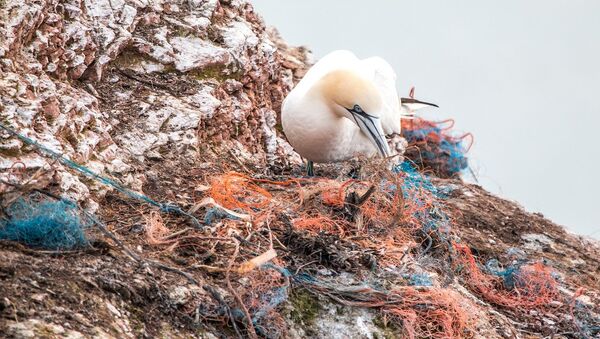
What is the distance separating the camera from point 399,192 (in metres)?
7.13

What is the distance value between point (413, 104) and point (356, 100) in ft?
11.1

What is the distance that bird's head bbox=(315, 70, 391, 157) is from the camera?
28.0ft

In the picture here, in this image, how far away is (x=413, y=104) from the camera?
11.8 m

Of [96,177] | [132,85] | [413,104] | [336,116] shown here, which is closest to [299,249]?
[96,177]

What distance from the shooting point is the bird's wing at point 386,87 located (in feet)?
34.0

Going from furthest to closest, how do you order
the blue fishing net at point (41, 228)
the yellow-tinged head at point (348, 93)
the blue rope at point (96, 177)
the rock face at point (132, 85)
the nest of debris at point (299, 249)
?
1. the yellow-tinged head at point (348, 93)
2. the rock face at point (132, 85)
3. the blue rope at point (96, 177)
4. the nest of debris at point (299, 249)
5. the blue fishing net at point (41, 228)

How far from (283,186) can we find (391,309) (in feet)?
8.15

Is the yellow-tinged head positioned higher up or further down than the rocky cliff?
higher up

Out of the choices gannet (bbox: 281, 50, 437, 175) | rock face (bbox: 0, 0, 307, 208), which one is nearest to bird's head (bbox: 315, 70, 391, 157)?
gannet (bbox: 281, 50, 437, 175)

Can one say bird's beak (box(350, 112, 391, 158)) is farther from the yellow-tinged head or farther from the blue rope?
the blue rope

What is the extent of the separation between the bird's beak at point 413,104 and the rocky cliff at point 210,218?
137 centimetres

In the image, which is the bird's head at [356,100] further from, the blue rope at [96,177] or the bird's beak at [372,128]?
the blue rope at [96,177]

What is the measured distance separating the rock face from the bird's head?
1047 mm

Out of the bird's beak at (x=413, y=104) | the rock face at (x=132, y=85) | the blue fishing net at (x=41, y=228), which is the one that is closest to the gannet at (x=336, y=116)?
the rock face at (x=132, y=85)
